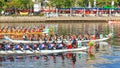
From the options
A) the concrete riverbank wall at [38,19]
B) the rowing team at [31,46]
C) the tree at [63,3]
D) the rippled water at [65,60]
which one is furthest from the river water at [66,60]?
the tree at [63,3]

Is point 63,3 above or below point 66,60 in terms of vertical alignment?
below

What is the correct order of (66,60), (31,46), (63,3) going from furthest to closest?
(63,3)
(31,46)
(66,60)

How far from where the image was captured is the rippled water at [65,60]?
5078 centimetres

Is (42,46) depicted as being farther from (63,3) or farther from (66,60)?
(63,3)

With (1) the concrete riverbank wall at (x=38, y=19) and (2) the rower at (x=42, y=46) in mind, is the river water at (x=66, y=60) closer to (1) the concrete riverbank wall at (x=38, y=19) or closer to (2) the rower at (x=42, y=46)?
(2) the rower at (x=42, y=46)

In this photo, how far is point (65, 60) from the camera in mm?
54719

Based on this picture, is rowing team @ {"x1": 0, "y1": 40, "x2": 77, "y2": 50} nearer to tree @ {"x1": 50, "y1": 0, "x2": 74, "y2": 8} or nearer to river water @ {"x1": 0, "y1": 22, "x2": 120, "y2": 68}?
river water @ {"x1": 0, "y1": 22, "x2": 120, "y2": 68}

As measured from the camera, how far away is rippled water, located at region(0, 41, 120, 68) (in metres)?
50.8

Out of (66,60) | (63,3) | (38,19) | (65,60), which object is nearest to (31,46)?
(65,60)

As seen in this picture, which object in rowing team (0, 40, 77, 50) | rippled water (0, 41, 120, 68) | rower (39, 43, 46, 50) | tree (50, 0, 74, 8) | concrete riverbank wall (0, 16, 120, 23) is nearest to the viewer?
rippled water (0, 41, 120, 68)

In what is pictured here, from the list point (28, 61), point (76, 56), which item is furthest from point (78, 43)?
point (28, 61)

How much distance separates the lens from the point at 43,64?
5188 centimetres

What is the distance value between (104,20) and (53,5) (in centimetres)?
2641

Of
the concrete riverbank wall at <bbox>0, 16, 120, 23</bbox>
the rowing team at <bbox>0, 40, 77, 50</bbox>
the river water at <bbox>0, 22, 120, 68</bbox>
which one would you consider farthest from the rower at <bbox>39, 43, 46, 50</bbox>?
the concrete riverbank wall at <bbox>0, 16, 120, 23</bbox>
